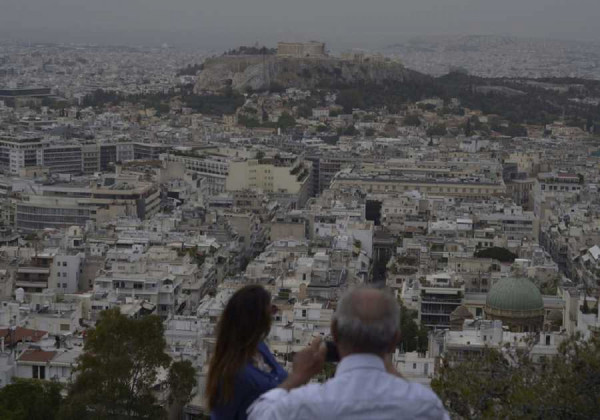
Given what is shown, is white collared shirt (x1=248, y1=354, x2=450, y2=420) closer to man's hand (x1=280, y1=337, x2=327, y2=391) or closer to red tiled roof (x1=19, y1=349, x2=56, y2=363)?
man's hand (x1=280, y1=337, x2=327, y2=391)

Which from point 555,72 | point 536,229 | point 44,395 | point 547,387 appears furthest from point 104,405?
point 555,72

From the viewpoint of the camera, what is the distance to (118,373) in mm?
15281

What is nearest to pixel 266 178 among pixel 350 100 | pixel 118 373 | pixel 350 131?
pixel 350 131

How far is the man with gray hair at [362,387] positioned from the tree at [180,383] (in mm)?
11660

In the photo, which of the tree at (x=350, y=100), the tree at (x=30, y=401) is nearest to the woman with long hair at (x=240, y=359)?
the tree at (x=30, y=401)

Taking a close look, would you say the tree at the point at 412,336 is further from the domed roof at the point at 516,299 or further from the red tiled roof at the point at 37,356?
the red tiled roof at the point at 37,356

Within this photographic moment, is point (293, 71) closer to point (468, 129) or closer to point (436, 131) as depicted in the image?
point (436, 131)

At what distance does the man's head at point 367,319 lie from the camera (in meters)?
4.72

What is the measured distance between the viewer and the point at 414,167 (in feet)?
170

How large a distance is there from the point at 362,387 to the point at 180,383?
11.8 metres

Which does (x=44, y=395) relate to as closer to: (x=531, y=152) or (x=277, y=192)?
(x=277, y=192)

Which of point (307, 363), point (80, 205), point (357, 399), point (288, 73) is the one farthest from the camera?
point (288, 73)

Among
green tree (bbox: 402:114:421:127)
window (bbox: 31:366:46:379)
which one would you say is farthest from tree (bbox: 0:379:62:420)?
green tree (bbox: 402:114:421:127)

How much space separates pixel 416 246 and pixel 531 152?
29601 mm
